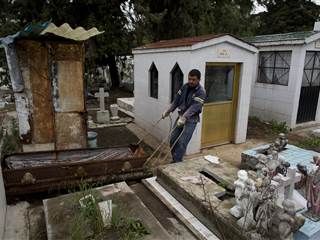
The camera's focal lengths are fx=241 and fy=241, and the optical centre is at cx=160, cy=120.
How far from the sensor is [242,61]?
5.59 m

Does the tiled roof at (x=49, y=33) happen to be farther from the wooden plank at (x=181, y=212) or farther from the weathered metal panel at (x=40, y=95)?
the wooden plank at (x=181, y=212)

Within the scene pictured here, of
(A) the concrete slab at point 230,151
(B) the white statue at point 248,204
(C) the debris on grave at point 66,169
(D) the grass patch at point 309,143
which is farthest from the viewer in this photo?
(D) the grass patch at point 309,143

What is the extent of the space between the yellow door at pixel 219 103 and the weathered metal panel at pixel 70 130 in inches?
104

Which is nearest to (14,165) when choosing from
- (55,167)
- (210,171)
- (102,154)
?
(55,167)

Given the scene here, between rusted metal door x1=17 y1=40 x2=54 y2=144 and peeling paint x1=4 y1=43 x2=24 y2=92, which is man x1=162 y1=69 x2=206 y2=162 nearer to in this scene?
rusted metal door x1=17 y1=40 x2=54 y2=144

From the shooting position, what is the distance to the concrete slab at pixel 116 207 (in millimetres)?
2157

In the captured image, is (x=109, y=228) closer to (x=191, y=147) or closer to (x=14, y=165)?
(x=14, y=165)

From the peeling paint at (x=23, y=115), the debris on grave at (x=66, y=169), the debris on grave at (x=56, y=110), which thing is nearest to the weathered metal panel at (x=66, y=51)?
the debris on grave at (x=56, y=110)

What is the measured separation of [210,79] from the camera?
544 centimetres

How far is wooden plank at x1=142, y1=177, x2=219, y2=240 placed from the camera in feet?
7.53

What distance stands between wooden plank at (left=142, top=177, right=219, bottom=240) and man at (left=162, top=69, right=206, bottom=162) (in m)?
1.07

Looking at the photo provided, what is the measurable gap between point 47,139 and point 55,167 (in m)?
1.44

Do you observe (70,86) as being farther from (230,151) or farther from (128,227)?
(230,151)

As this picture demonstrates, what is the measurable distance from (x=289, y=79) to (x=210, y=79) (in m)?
3.26
